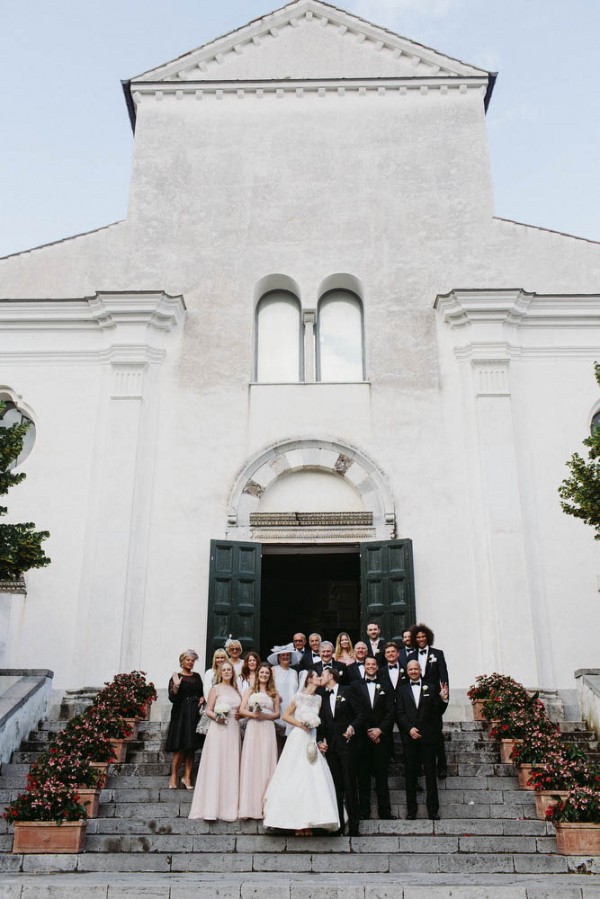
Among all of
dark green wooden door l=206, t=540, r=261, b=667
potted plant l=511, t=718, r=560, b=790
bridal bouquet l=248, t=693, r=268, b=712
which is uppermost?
dark green wooden door l=206, t=540, r=261, b=667

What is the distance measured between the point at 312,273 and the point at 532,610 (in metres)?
7.42

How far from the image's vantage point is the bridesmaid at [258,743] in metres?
8.97

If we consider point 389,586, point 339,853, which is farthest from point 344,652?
point 389,586

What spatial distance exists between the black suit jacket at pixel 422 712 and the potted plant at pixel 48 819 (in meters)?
3.53

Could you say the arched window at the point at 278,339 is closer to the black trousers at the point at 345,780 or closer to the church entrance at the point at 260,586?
the church entrance at the point at 260,586

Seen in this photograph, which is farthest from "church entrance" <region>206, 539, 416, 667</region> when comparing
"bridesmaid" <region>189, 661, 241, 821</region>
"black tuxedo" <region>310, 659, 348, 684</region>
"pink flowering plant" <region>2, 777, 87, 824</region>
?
"pink flowering plant" <region>2, 777, 87, 824</region>

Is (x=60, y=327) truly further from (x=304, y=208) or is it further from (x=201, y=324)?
(x=304, y=208)

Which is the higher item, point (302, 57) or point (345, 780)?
point (302, 57)

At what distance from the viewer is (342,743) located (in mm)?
9047

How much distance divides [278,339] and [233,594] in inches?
207

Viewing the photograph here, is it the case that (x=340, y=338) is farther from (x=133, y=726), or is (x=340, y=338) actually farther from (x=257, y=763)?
(x=257, y=763)

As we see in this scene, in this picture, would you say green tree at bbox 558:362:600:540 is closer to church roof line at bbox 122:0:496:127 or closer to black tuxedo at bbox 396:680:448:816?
black tuxedo at bbox 396:680:448:816

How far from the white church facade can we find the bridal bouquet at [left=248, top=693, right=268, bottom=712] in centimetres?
396

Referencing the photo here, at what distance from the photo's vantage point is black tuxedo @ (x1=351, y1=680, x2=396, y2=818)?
913 cm
